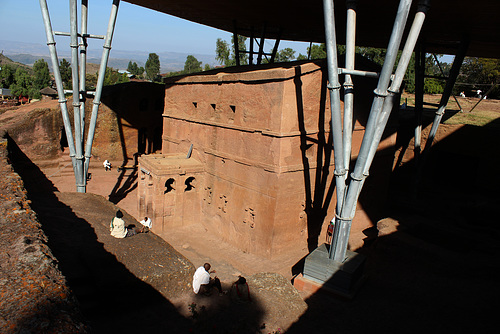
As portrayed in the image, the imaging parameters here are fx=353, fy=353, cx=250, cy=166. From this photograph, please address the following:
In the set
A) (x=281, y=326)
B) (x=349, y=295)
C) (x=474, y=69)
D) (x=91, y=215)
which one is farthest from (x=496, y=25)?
(x=474, y=69)

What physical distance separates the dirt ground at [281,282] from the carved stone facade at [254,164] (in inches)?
41.9

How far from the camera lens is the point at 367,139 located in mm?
7758

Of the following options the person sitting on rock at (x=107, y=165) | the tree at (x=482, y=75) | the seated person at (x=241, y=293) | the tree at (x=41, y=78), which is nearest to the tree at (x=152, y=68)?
the tree at (x=41, y=78)

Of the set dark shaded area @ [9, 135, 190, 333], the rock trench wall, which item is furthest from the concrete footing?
the rock trench wall

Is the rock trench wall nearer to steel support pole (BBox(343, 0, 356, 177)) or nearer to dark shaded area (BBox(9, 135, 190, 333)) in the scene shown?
dark shaded area (BBox(9, 135, 190, 333))

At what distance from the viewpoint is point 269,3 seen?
12.6 meters

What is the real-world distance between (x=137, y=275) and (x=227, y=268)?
14.7ft

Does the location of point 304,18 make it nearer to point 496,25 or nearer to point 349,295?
point 496,25

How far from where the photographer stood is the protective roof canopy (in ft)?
31.3

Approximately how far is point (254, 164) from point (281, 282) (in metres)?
4.22

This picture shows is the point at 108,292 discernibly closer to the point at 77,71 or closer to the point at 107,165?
the point at 77,71

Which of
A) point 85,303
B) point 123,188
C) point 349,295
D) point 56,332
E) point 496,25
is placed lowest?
point 123,188

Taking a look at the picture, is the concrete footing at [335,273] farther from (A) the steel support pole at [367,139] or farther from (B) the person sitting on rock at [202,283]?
(B) the person sitting on rock at [202,283]

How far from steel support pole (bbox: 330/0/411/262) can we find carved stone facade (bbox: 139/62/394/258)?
8.70ft
